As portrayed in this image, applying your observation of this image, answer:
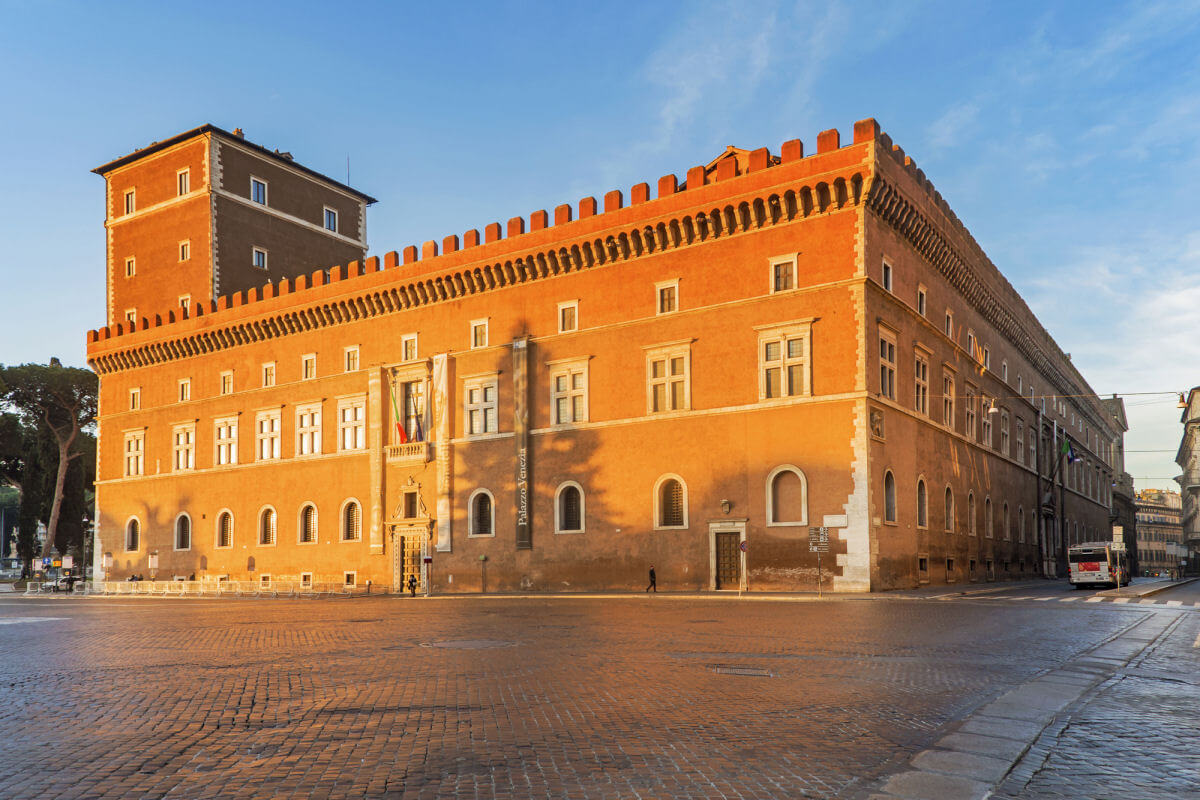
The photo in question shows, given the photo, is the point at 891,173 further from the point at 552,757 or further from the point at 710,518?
the point at 552,757

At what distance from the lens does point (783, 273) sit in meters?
35.6

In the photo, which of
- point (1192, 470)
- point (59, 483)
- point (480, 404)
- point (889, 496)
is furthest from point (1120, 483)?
point (59, 483)

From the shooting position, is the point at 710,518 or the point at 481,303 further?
the point at 481,303

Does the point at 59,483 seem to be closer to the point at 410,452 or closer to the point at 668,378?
the point at 410,452

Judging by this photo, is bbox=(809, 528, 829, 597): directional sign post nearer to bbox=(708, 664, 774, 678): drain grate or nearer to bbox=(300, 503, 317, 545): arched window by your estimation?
bbox=(708, 664, 774, 678): drain grate

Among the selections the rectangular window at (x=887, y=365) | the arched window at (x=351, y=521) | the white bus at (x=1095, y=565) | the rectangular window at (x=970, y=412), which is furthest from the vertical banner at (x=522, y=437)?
the white bus at (x=1095, y=565)

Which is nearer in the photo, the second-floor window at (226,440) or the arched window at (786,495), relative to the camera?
the arched window at (786,495)

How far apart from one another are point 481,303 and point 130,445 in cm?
2904

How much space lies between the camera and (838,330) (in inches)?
1340

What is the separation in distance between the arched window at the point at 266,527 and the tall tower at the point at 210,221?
12.8 m

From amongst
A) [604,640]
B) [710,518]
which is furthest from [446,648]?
[710,518]

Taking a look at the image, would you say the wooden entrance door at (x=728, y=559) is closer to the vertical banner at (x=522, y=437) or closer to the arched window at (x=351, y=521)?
the vertical banner at (x=522, y=437)

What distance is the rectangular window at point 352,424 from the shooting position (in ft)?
157

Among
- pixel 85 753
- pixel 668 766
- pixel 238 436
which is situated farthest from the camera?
pixel 238 436
